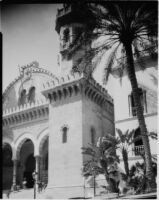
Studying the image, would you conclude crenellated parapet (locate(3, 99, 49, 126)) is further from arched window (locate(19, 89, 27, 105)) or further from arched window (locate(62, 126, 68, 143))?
arched window (locate(62, 126, 68, 143))

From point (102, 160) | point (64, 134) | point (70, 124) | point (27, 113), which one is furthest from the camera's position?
point (27, 113)

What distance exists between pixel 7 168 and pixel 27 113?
5.35m

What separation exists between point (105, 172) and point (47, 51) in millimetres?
6226

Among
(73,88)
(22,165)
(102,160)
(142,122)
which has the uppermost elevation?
(73,88)

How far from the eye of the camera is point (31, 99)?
25.5 metres

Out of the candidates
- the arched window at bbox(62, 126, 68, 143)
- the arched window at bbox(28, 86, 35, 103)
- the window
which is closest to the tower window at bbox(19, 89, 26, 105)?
the arched window at bbox(28, 86, 35, 103)

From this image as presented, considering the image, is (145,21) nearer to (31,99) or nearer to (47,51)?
(47,51)

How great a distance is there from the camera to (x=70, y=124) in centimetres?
1859

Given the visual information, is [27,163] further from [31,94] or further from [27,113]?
[31,94]

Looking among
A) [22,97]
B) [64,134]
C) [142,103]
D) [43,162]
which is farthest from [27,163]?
[142,103]

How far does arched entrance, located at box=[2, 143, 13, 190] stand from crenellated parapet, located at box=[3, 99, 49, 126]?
216 cm

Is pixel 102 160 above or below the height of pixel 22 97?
below

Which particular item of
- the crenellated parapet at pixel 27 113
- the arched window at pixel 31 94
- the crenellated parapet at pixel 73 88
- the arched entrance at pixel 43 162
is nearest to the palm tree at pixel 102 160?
the crenellated parapet at pixel 73 88

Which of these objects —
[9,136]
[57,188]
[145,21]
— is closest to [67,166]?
[57,188]
